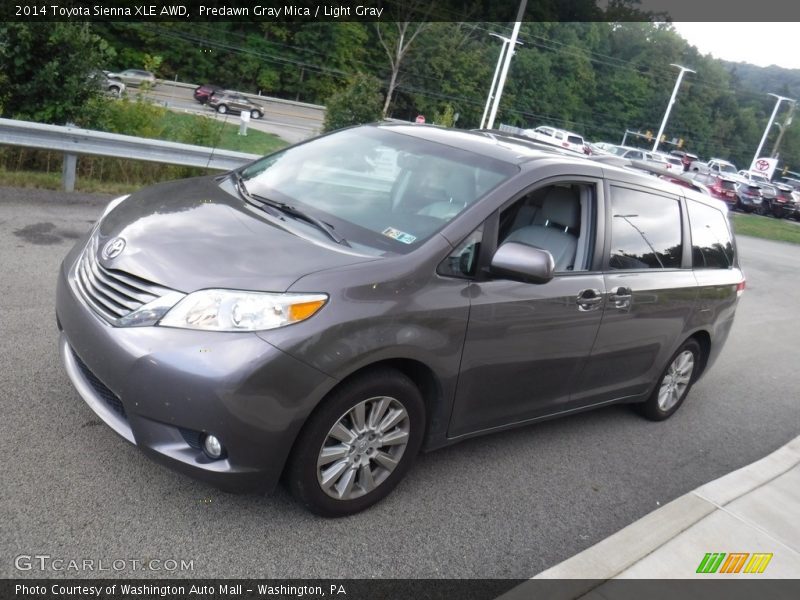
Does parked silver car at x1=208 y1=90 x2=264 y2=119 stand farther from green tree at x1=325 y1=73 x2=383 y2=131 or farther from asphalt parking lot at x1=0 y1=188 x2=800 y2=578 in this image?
asphalt parking lot at x1=0 y1=188 x2=800 y2=578

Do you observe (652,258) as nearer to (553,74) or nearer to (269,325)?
(269,325)

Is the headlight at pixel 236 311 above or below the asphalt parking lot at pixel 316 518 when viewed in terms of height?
above

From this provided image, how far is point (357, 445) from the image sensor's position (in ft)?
11.0

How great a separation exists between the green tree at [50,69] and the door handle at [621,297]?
8.03 meters

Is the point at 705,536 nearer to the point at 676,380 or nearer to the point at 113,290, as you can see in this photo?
the point at 676,380

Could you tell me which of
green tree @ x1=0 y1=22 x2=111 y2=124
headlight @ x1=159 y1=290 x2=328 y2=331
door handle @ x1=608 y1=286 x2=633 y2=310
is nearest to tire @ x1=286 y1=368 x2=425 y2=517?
headlight @ x1=159 y1=290 x2=328 y2=331

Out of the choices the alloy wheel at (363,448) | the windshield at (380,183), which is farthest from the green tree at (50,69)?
the alloy wheel at (363,448)

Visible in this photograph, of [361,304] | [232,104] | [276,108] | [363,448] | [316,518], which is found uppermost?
[361,304]

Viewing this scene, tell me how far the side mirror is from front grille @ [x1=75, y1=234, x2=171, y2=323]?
1.58 m

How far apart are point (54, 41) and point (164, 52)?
54.7 metres

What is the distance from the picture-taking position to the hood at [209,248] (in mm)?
3117

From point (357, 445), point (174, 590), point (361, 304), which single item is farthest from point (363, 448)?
point (174, 590)

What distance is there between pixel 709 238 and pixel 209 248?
4015 millimetres

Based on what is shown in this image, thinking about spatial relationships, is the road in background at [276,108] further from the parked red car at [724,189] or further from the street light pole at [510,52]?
the parked red car at [724,189]
